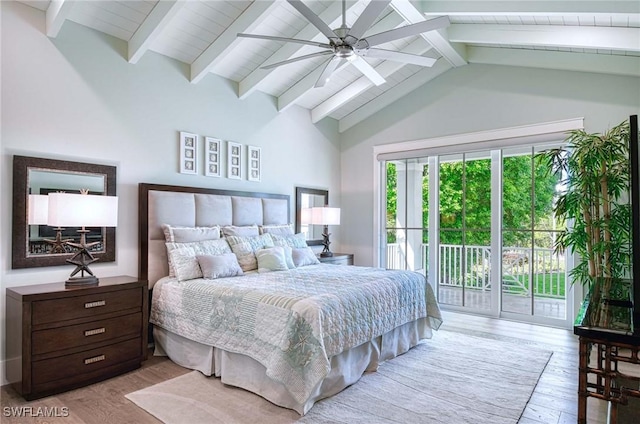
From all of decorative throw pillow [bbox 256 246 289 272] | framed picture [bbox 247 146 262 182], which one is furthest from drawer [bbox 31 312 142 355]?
framed picture [bbox 247 146 262 182]

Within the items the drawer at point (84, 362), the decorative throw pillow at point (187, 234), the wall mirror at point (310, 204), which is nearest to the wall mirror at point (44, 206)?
the decorative throw pillow at point (187, 234)

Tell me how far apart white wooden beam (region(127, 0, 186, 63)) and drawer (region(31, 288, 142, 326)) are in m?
2.26

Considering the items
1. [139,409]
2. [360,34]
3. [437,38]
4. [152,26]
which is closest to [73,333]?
[139,409]

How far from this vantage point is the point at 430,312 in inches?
159

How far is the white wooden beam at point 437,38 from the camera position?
3697 millimetres

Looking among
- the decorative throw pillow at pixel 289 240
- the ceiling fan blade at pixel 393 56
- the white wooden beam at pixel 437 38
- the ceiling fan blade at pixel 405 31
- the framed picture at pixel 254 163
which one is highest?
the white wooden beam at pixel 437 38

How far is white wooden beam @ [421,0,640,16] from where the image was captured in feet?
9.91

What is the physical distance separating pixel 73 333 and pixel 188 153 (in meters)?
2.13

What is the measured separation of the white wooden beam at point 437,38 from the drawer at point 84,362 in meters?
3.91

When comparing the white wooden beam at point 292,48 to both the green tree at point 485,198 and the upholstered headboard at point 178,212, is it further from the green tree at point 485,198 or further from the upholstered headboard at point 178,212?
the green tree at point 485,198

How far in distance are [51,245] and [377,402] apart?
9.66 ft

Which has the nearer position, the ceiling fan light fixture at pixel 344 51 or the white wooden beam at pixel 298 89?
the ceiling fan light fixture at pixel 344 51

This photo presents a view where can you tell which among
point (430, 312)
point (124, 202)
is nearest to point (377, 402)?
point (430, 312)

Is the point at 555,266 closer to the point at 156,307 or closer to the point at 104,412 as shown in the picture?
the point at 156,307
